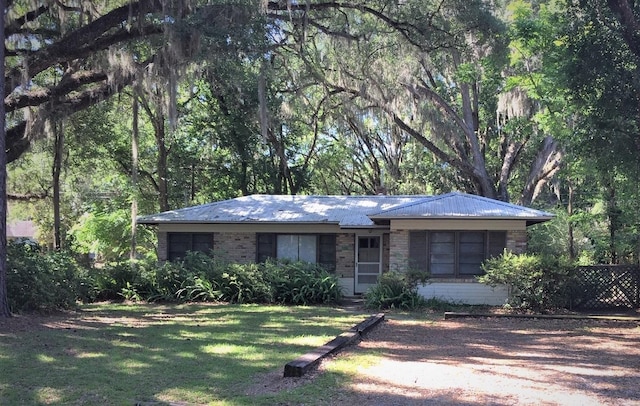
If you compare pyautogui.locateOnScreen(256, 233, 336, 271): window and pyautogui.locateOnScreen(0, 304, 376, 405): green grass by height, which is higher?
pyautogui.locateOnScreen(256, 233, 336, 271): window

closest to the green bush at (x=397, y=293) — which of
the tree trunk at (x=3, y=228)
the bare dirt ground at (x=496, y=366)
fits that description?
the bare dirt ground at (x=496, y=366)

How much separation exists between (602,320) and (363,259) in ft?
24.7

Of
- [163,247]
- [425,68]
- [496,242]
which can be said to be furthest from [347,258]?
[425,68]

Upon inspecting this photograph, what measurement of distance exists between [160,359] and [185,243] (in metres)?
11.9

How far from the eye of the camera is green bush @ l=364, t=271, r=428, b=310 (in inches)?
618

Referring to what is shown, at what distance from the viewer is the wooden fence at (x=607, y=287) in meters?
15.8

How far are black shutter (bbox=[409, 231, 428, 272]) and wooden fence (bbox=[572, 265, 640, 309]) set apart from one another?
3.98 m

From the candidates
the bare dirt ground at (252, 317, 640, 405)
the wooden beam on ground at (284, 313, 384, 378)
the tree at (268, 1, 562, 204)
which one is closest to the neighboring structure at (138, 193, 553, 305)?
the tree at (268, 1, 562, 204)

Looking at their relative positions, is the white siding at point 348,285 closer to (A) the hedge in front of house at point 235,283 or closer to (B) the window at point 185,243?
(A) the hedge in front of house at point 235,283

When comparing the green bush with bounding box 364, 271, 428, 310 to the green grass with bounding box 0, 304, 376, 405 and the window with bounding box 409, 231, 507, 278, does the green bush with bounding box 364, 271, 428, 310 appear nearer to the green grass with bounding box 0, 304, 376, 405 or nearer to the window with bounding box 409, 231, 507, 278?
the window with bounding box 409, 231, 507, 278

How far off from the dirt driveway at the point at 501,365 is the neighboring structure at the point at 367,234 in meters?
3.92

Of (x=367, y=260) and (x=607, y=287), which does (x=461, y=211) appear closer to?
(x=367, y=260)

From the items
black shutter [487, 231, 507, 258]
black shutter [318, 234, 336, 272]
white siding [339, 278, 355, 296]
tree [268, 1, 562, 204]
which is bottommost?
white siding [339, 278, 355, 296]

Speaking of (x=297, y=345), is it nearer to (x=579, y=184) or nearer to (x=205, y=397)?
(x=205, y=397)
